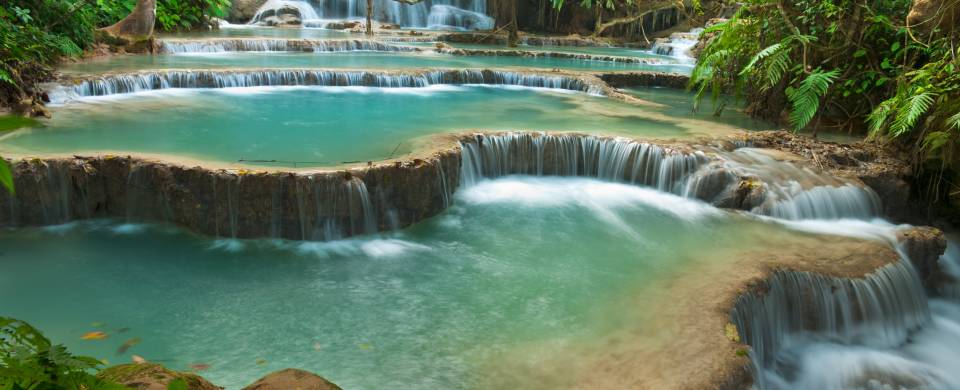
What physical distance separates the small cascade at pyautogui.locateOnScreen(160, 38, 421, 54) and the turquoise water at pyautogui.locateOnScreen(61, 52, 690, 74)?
1.42ft

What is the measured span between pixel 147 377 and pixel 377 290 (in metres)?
3.02

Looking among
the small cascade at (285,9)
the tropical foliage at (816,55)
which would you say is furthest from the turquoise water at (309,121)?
the small cascade at (285,9)

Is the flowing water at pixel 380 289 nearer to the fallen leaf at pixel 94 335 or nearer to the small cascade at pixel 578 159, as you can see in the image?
the fallen leaf at pixel 94 335

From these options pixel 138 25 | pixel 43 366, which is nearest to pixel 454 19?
pixel 138 25

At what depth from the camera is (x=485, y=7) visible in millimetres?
30594

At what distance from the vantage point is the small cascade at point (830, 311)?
4.76 metres

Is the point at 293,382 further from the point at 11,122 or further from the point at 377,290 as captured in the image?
the point at 377,290

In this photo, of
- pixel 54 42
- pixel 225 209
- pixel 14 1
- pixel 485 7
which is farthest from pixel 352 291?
pixel 485 7

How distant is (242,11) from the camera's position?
2573 centimetres

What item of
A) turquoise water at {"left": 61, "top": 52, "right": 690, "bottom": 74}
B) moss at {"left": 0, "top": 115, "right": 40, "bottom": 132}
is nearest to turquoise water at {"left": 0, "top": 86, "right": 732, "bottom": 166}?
turquoise water at {"left": 61, "top": 52, "right": 690, "bottom": 74}

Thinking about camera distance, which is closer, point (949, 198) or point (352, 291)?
point (352, 291)

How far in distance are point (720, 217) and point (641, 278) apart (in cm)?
195

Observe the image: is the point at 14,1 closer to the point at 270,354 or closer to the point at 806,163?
the point at 270,354

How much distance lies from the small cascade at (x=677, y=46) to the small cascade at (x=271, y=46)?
910 centimetres
